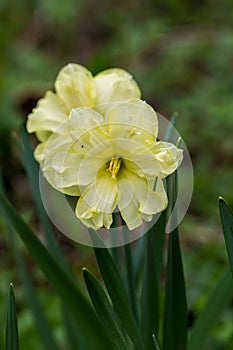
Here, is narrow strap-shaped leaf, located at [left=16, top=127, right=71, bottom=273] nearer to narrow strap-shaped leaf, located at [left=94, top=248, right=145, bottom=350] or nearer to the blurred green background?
narrow strap-shaped leaf, located at [left=94, top=248, right=145, bottom=350]

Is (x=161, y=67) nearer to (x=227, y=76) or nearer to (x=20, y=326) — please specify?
(x=227, y=76)

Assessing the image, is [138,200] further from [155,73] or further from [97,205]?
[155,73]

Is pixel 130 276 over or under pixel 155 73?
Answer: over

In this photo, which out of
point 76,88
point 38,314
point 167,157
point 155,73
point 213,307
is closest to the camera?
point 167,157

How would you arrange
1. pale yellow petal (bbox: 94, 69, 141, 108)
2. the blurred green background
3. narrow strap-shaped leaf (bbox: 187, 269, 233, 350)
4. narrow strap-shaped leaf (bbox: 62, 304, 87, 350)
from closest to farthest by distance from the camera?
1. pale yellow petal (bbox: 94, 69, 141, 108)
2. narrow strap-shaped leaf (bbox: 187, 269, 233, 350)
3. narrow strap-shaped leaf (bbox: 62, 304, 87, 350)
4. the blurred green background

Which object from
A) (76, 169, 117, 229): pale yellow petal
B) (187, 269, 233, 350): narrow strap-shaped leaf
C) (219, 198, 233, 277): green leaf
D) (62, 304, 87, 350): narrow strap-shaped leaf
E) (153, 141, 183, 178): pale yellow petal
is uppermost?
(153, 141, 183, 178): pale yellow petal

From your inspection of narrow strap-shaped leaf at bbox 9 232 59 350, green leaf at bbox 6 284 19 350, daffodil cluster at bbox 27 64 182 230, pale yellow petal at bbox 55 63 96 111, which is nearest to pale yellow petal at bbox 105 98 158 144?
daffodil cluster at bbox 27 64 182 230

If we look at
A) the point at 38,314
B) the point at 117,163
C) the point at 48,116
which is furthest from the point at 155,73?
the point at 117,163

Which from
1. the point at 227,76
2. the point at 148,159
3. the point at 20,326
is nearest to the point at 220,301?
the point at 148,159
